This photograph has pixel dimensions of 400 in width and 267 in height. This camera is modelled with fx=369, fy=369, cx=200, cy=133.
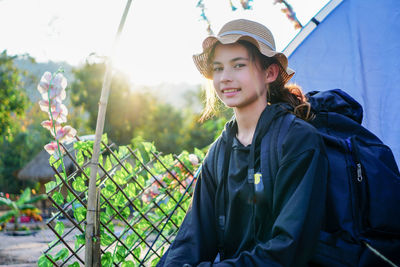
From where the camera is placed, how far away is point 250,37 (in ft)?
5.16

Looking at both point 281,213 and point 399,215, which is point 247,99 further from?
point 399,215

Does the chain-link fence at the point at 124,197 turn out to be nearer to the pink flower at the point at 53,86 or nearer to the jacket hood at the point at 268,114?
the pink flower at the point at 53,86

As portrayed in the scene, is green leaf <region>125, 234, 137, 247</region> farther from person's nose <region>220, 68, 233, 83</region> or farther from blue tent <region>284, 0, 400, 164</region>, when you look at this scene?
blue tent <region>284, 0, 400, 164</region>

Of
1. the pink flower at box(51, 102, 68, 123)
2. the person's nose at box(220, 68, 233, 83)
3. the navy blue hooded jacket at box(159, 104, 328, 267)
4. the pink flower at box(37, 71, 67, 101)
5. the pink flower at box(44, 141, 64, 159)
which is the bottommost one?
Answer: the navy blue hooded jacket at box(159, 104, 328, 267)

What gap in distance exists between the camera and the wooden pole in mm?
1697

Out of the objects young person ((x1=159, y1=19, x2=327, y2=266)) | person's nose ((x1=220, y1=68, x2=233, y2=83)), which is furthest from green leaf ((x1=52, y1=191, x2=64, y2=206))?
person's nose ((x1=220, y1=68, x2=233, y2=83))

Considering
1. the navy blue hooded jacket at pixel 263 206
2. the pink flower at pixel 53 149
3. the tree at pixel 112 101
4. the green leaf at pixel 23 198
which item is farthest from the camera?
the tree at pixel 112 101

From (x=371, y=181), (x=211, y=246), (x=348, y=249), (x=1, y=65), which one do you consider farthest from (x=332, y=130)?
(x=1, y=65)

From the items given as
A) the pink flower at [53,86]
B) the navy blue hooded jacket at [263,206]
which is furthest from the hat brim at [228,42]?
the pink flower at [53,86]

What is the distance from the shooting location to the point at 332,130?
153 centimetres

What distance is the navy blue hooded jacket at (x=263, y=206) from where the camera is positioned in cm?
124

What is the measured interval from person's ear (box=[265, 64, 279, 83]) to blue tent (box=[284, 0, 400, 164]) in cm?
102

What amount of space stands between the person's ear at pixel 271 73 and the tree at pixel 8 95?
558 inches

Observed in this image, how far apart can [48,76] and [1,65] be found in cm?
1451
